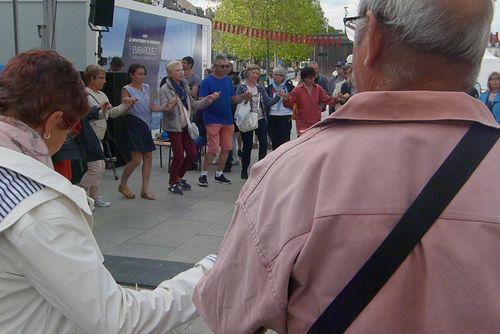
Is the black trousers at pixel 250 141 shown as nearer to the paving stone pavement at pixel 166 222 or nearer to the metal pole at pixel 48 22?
the paving stone pavement at pixel 166 222

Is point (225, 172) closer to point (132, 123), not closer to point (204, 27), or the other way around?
point (132, 123)

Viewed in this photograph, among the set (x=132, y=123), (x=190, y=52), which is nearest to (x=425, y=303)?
(x=132, y=123)

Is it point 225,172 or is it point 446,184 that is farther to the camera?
point 225,172

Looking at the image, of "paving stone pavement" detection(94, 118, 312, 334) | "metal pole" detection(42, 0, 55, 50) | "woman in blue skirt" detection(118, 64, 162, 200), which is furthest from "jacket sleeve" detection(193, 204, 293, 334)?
"metal pole" detection(42, 0, 55, 50)

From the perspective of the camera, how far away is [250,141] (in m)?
9.25

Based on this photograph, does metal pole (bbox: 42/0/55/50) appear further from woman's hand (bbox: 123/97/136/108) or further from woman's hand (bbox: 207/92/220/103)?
woman's hand (bbox: 207/92/220/103)

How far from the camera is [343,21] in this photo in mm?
1679

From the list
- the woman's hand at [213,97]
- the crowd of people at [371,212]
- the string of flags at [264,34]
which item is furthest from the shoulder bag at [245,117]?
the string of flags at [264,34]

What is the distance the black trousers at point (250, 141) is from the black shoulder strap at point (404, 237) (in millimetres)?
8071

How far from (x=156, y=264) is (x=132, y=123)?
8.85 ft

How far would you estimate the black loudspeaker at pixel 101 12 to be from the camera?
8.55 metres

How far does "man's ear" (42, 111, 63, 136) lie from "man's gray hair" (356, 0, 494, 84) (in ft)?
3.71

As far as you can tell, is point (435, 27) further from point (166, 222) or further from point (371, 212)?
point (166, 222)

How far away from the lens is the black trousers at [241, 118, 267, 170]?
9195 millimetres
